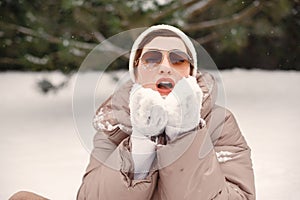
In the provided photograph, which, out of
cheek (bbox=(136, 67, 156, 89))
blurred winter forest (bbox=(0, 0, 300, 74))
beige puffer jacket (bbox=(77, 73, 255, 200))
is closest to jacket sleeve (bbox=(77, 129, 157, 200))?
beige puffer jacket (bbox=(77, 73, 255, 200))

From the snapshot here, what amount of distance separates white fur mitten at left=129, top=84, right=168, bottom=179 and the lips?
0.02m

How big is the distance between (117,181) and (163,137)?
0.38 feet

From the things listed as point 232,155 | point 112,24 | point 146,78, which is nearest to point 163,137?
point 146,78

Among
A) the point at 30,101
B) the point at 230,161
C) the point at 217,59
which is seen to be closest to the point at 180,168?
the point at 230,161

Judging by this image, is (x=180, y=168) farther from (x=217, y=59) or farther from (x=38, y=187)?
(x=217, y=59)

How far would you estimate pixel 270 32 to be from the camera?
4.74 meters

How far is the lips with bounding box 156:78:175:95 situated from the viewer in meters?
1.03

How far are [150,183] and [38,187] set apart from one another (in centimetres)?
122

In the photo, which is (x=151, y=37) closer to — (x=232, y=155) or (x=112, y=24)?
(x=232, y=155)

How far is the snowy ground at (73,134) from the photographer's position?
2.27 metres

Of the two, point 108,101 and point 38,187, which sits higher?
point 108,101

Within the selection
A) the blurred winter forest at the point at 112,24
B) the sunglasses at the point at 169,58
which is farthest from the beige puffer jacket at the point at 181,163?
the blurred winter forest at the point at 112,24

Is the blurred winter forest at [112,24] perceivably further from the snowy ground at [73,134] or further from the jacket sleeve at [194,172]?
the jacket sleeve at [194,172]

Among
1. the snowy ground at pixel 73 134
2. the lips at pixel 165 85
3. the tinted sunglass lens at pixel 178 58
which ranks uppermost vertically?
the tinted sunglass lens at pixel 178 58
